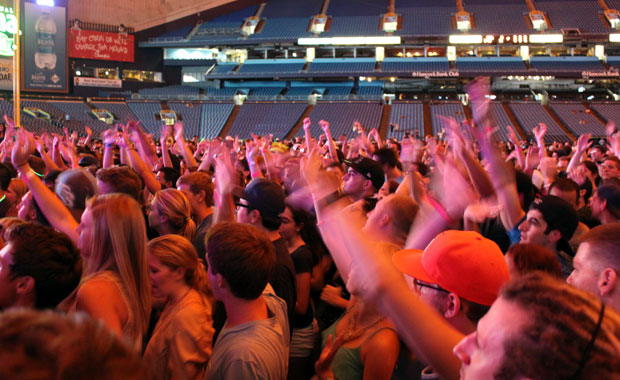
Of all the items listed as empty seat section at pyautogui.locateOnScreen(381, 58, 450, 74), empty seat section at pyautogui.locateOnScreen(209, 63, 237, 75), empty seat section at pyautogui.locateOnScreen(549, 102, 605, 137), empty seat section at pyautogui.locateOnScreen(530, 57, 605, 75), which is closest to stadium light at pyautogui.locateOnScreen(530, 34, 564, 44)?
empty seat section at pyautogui.locateOnScreen(530, 57, 605, 75)

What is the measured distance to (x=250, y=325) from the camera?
7.77 feet

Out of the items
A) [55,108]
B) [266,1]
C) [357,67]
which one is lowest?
[55,108]

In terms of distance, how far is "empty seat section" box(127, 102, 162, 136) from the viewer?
36.3 m

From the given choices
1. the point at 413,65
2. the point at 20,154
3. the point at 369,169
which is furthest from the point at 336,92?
the point at 20,154

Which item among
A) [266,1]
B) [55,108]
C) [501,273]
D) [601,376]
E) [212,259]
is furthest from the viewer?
[266,1]

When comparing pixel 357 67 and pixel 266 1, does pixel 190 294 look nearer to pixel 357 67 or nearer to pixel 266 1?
pixel 357 67

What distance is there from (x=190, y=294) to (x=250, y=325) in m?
0.43

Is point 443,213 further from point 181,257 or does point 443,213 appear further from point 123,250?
point 123,250

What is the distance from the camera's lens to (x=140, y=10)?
140 ft

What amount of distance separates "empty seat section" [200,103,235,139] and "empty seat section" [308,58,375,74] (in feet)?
23.8

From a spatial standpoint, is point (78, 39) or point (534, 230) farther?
point (78, 39)

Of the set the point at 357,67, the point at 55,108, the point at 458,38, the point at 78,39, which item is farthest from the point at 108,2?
the point at 458,38

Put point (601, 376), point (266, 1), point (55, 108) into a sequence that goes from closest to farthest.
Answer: point (601, 376) → point (55, 108) → point (266, 1)

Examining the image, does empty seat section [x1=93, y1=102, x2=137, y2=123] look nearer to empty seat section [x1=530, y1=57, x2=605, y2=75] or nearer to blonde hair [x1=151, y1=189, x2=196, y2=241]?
empty seat section [x1=530, y1=57, x2=605, y2=75]
